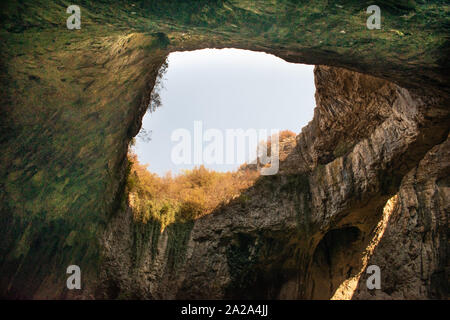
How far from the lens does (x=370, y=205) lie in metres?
10.4

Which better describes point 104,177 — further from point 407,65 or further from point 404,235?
point 404,235

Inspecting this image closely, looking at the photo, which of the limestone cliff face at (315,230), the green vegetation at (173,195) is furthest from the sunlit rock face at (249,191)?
the green vegetation at (173,195)

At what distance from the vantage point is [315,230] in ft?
35.4

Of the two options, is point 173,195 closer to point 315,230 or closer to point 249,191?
point 249,191

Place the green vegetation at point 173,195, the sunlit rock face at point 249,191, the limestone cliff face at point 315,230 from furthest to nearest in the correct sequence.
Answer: the green vegetation at point 173,195 → the limestone cliff face at point 315,230 → the sunlit rock face at point 249,191

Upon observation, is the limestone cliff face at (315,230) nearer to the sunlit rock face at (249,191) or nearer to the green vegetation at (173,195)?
the sunlit rock face at (249,191)

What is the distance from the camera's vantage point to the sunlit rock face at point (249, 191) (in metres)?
5.04

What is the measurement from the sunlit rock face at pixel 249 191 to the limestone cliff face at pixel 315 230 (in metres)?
0.04

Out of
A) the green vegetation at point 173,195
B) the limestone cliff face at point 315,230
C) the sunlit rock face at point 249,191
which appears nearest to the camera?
the sunlit rock face at point 249,191

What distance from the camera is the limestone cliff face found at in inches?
401

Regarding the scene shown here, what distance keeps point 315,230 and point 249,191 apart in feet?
7.64

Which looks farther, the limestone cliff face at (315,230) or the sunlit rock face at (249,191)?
the limestone cliff face at (315,230)

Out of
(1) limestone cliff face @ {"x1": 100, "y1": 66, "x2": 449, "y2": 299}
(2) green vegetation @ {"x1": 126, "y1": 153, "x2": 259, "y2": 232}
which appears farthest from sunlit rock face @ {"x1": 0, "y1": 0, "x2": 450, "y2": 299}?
(2) green vegetation @ {"x1": 126, "y1": 153, "x2": 259, "y2": 232}

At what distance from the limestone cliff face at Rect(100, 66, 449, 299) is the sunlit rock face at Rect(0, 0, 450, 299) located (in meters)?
0.04
